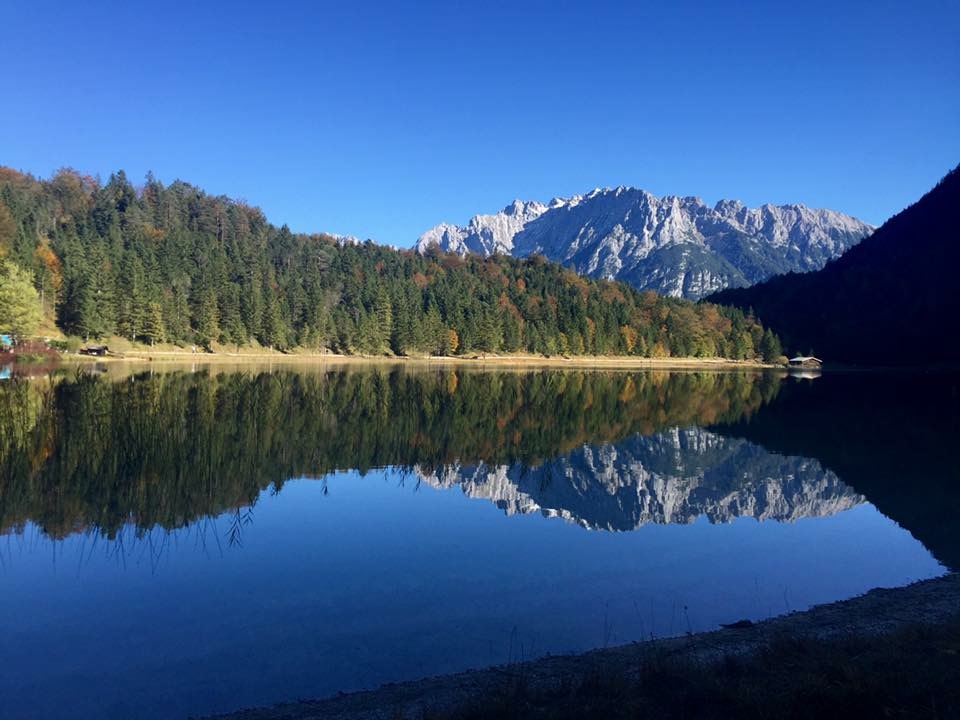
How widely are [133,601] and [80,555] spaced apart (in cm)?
286

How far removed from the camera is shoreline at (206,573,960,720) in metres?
8.10

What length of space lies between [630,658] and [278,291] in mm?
130475

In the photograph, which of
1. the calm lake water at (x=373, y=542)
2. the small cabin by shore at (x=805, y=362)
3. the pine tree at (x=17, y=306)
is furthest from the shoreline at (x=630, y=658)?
the small cabin by shore at (x=805, y=362)

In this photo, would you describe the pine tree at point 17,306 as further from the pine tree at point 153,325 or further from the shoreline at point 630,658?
the shoreline at point 630,658

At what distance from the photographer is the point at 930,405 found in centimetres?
6500

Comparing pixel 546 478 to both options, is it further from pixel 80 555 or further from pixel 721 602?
pixel 80 555

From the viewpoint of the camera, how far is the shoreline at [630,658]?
8102mm

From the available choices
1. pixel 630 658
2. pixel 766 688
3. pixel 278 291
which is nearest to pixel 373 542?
pixel 630 658

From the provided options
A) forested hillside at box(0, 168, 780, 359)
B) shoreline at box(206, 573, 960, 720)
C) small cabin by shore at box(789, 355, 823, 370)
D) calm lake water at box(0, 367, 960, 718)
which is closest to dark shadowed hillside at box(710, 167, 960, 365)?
small cabin by shore at box(789, 355, 823, 370)

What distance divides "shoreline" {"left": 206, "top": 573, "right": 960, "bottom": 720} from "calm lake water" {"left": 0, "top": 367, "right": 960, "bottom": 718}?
710 millimetres

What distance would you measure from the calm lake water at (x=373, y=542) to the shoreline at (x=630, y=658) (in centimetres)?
71

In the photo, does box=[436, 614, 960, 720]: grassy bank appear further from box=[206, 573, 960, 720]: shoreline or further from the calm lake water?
the calm lake water

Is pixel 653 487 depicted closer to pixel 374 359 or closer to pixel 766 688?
pixel 766 688

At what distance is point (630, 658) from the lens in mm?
9773
